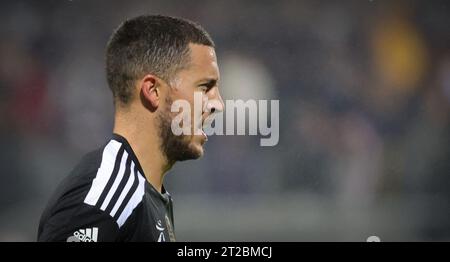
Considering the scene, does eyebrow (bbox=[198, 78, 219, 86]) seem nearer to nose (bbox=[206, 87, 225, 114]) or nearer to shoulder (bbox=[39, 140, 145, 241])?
nose (bbox=[206, 87, 225, 114])

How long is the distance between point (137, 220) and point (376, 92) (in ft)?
15.5

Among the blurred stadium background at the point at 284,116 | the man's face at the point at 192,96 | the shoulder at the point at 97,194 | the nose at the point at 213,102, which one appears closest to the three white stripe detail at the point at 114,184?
the shoulder at the point at 97,194

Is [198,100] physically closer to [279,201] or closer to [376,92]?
[279,201]

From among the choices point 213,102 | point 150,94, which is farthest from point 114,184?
point 213,102

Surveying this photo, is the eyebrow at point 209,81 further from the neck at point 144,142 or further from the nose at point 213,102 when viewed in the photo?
the neck at point 144,142

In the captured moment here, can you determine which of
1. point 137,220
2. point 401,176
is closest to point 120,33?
point 137,220

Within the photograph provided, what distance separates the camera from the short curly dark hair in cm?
278

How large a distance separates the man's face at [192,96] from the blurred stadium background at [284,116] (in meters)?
2.99

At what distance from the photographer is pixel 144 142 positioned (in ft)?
8.96

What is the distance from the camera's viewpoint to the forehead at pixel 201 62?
2.80 meters

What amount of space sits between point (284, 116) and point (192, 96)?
3.78 meters

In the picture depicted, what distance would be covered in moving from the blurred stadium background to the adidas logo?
3424 mm

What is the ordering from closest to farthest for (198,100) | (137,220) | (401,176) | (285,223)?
(137,220), (198,100), (285,223), (401,176)

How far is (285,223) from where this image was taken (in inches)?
238
